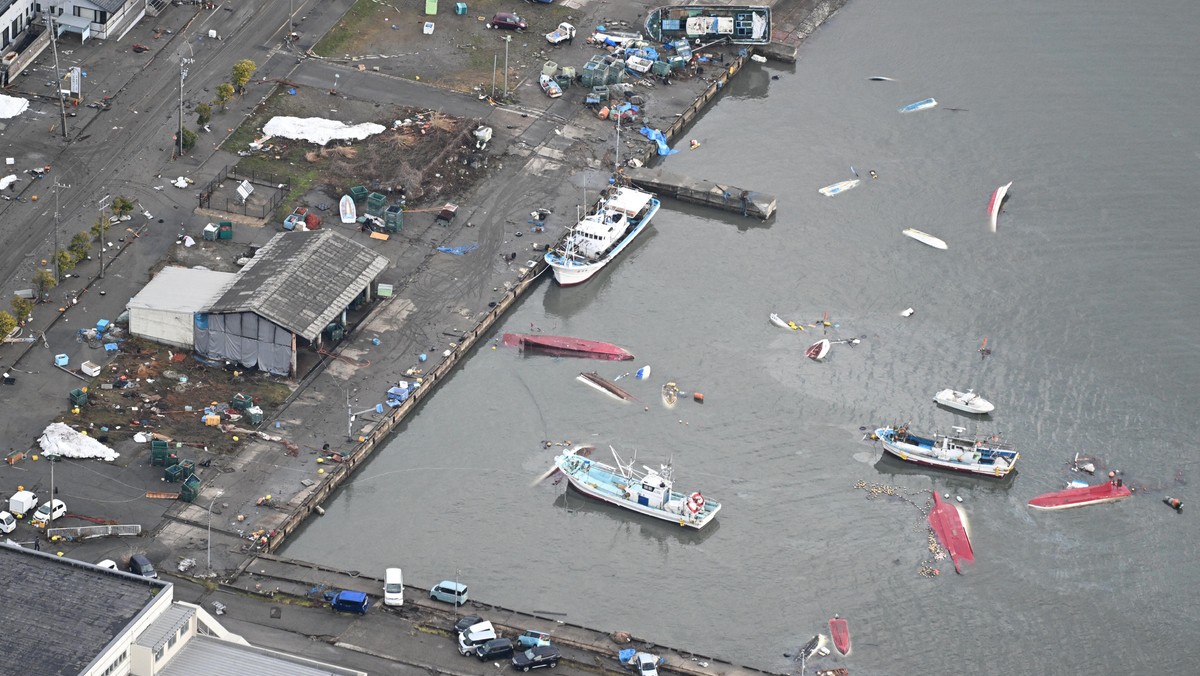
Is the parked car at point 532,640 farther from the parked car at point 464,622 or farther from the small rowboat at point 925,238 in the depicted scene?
the small rowboat at point 925,238

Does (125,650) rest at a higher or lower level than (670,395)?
higher

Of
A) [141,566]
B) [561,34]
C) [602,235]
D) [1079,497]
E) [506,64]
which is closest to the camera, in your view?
[141,566]

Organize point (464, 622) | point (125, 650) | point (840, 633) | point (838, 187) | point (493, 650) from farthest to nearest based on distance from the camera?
point (838, 187) < point (840, 633) < point (464, 622) < point (493, 650) < point (125, 650)

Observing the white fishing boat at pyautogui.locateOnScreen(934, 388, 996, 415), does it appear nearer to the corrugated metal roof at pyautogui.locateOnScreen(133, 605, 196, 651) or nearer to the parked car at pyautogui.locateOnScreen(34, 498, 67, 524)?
the corrugated metal roof at pyautogui.locateOnScreen(133, 605, 196, 651)

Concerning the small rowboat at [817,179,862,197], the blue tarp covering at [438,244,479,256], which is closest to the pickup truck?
the small rowboat at [817,179,862,197]

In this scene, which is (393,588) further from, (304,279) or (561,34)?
(561,34)

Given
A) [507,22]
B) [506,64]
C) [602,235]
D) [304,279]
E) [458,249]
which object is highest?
[304,279]

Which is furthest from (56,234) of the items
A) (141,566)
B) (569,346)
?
(141,566)

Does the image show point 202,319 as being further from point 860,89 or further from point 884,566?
point 860,89
